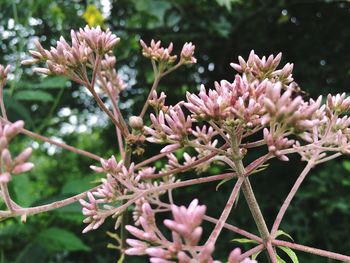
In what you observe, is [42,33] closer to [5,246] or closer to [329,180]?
[5,246]

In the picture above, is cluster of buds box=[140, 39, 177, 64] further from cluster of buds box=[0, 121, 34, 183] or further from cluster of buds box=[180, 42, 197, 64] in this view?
cluster of buds box=[0, 121, 34, 183]

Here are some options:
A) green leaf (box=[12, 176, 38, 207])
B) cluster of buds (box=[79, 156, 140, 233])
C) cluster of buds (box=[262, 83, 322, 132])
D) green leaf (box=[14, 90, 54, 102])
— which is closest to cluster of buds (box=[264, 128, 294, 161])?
cluster of buds (box=[262, 83, 322, 132])

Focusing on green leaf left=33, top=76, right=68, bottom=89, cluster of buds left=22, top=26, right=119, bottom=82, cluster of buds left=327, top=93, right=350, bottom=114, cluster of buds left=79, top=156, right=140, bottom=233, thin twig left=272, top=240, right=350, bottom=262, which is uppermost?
cluster of buds left=22, top=26, right=119, bottom=82

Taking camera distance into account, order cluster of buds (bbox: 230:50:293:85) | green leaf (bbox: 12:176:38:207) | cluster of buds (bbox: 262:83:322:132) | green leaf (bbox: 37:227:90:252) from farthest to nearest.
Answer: green leaf (bbox: 37:227:90:252) < green leaf (bbox: 12:176:38:207) < cluster of buds (bbox: 230:50:293:85) < cluster of buds (bbox: 262:83:322:132)

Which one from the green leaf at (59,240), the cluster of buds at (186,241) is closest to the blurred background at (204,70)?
the green leaf at (59,240)

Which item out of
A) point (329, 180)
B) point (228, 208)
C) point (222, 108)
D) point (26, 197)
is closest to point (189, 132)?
point (222, 108)

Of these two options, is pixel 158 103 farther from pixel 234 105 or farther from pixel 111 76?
pixel 111 76

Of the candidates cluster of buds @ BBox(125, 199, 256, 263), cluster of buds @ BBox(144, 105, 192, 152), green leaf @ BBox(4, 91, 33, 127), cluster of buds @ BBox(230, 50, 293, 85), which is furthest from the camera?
green leaf @ BBox(4, 91, 33, 127)
